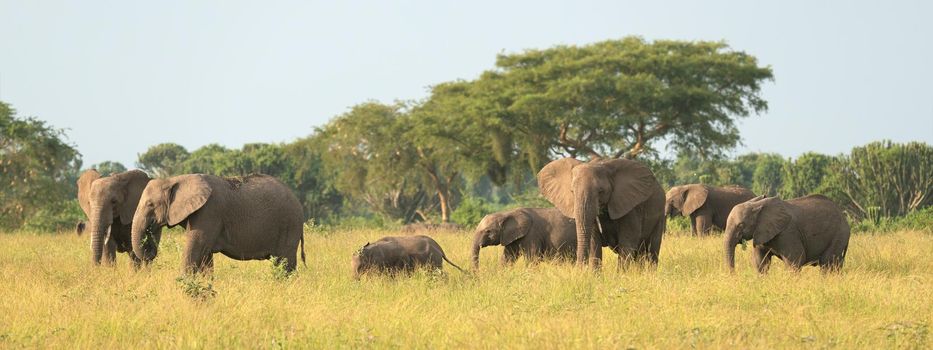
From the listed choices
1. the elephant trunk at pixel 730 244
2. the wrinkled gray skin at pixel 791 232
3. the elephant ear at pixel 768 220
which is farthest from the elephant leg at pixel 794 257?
the elephant trunk at pixel 730 244

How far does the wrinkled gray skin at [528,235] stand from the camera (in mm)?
15719

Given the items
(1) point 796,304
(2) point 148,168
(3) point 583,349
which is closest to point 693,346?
(3) point 583,349

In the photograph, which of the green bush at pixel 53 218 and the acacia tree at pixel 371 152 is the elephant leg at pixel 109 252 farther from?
the acacia tree at pixel 371 152

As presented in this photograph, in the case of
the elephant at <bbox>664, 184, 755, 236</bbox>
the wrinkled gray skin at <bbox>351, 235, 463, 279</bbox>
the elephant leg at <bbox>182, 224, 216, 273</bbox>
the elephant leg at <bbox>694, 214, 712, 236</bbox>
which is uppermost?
the elephant leg at <bbox>182, 224, 216, 273</bbox>

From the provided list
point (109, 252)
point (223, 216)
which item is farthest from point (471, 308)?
point (109, 252)

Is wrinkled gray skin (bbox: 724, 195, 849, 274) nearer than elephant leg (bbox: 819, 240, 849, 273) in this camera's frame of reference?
Yes

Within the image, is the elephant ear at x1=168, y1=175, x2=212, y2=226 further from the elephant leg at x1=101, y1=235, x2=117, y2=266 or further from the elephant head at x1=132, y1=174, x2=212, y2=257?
the elephant leg at x1=101, y1=235, x2=117, y2=266

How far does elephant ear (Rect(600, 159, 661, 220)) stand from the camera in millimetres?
14109

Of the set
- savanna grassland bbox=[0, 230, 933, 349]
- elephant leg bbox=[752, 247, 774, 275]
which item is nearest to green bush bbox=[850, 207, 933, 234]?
savanna grassland bbox=[0, 230, 933, 349]

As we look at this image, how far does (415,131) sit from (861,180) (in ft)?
57.5

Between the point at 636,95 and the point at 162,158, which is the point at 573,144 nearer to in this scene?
the point at 636,95

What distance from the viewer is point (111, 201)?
14445 millimetres

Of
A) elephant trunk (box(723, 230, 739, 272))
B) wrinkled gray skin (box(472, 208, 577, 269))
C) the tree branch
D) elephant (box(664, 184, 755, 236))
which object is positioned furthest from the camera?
the tree branch

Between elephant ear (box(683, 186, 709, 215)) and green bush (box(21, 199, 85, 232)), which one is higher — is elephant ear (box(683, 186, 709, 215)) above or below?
above
